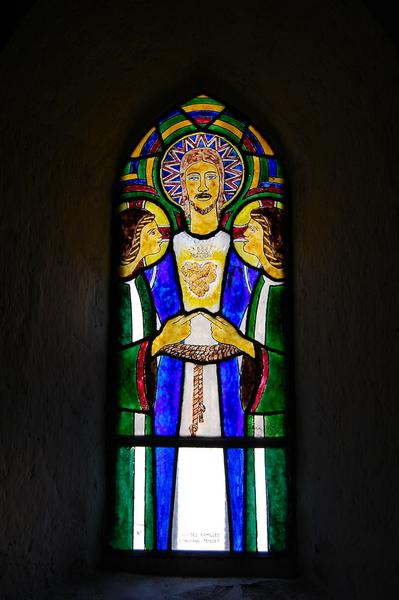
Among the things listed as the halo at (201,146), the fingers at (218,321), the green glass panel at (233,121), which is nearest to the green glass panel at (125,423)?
the fingers at (218,321)

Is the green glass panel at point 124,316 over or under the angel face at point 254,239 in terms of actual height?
under

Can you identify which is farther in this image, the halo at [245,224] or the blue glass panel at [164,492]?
the halo at [245,224]

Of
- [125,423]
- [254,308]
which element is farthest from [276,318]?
[125,423]

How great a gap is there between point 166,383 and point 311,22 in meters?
1.29

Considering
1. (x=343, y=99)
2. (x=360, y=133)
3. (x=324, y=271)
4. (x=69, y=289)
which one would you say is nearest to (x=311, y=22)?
(x=343, y=99)

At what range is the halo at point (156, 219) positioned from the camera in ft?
8.85

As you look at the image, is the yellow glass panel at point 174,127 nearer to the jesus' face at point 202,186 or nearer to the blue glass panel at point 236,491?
the jesus' face at point 202,186

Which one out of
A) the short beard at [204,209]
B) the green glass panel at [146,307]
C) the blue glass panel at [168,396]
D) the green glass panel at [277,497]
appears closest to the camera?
the green glass panel at [277,497]

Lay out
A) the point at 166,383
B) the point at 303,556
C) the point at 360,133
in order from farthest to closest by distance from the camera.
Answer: the point at 166,383
the point at 303,556
the point at 360,133

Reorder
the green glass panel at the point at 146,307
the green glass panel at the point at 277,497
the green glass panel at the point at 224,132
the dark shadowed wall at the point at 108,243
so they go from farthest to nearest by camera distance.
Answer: the green glass panel at the point at 224,132, the green glass panel at the point at 146,307, the green glass panel at the point at 277,497, the dark shadowed wall at the point at 108,243

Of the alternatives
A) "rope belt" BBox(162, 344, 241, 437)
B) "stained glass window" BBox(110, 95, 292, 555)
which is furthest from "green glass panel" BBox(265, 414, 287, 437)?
"rope belt" BBox(162, 344, 241, 437)

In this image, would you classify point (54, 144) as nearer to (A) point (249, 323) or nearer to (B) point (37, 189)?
(B) point (37, 189)

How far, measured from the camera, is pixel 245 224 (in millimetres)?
2729

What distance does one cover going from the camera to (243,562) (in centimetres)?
239
